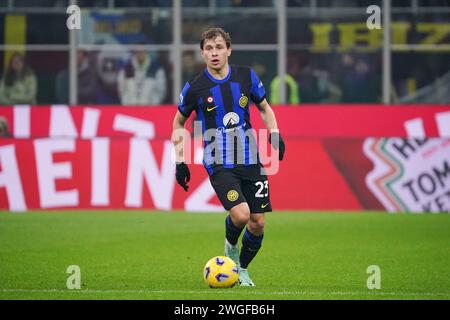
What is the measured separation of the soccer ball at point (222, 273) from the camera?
932cm

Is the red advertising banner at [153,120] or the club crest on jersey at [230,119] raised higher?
the club crest on jersey at [230,119]

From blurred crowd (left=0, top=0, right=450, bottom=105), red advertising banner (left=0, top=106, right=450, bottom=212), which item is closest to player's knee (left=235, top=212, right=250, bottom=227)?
red advertising banner (left=0, top=106, right=450, bottom=212)

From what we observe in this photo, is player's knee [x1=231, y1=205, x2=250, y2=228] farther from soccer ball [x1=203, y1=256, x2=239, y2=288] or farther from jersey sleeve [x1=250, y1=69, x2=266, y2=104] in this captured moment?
jersey sleeve [x1=250, y1=69, x2=266, y2=104]

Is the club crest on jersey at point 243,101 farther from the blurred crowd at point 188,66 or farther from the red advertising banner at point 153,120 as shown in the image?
the blurred crowd at point 188,66

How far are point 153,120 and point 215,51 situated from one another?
29.7 ft

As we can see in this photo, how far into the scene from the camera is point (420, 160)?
16781 mm

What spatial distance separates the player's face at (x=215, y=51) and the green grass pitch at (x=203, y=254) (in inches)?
74.7

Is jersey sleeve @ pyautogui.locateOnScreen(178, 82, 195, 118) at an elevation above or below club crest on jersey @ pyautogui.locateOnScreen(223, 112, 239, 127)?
above

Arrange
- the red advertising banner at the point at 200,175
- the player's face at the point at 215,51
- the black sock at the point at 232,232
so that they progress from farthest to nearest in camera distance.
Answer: the red advertising banner at the point at 200,175, the black sock at the point at 232,232, the player's face at the point at 215,51

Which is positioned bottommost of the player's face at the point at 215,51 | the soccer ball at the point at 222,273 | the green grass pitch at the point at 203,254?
the green grass pitch at the point at 203,254

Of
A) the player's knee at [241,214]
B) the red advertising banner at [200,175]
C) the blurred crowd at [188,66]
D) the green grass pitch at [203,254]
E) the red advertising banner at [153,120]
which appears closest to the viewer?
the green grass pitch at [203,254]

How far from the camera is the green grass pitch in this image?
9.25m

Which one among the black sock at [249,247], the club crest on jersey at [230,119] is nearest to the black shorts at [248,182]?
the black sock at [249,247]

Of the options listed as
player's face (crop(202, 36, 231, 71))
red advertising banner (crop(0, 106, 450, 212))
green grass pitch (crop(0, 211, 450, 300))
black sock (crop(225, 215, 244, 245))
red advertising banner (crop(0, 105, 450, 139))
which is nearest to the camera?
green grass pitch (crop(0, 211, 450, 300))
